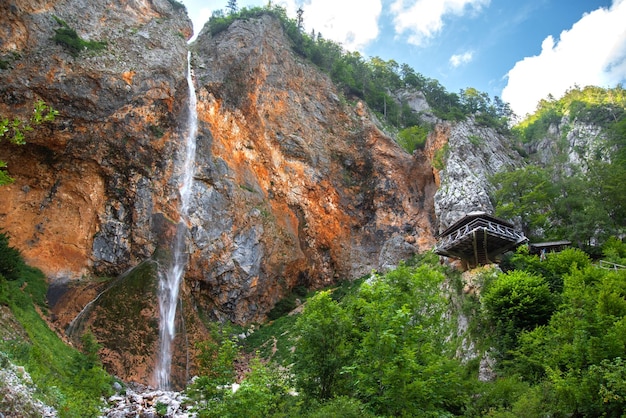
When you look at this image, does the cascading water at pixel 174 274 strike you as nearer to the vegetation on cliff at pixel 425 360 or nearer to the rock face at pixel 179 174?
the rock face at pixel 179 174

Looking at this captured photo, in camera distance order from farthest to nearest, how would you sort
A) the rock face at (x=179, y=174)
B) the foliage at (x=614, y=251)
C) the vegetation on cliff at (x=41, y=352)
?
1. the rock face at (x=179, y=174)
2. the foliage at (x=614, y=251)
3. the vegetation on cliff at (x=41, y=352)

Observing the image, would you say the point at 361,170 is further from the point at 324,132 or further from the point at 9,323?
the point at 9,323

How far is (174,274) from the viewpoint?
88.0ft

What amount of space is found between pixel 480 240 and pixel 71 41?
1084 inches

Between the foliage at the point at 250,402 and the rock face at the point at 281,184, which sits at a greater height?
the rock face at the point at 281,184

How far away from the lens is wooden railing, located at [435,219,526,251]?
22233 millimetres

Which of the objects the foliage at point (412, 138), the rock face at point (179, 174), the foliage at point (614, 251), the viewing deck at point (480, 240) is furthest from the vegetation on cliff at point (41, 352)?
the foliage at point (412, 138)

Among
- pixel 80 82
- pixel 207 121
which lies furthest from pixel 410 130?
pixel 80 82

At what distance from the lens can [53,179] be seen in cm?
2619

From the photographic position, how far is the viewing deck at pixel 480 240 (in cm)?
2222

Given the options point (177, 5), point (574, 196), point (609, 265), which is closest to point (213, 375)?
point (609, 265)

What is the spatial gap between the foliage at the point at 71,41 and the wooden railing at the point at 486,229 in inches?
1008

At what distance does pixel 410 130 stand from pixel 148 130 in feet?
85.9

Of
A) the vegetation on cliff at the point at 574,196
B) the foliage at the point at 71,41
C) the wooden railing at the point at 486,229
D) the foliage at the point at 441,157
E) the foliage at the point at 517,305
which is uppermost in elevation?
the foliage at the point at 71,41
